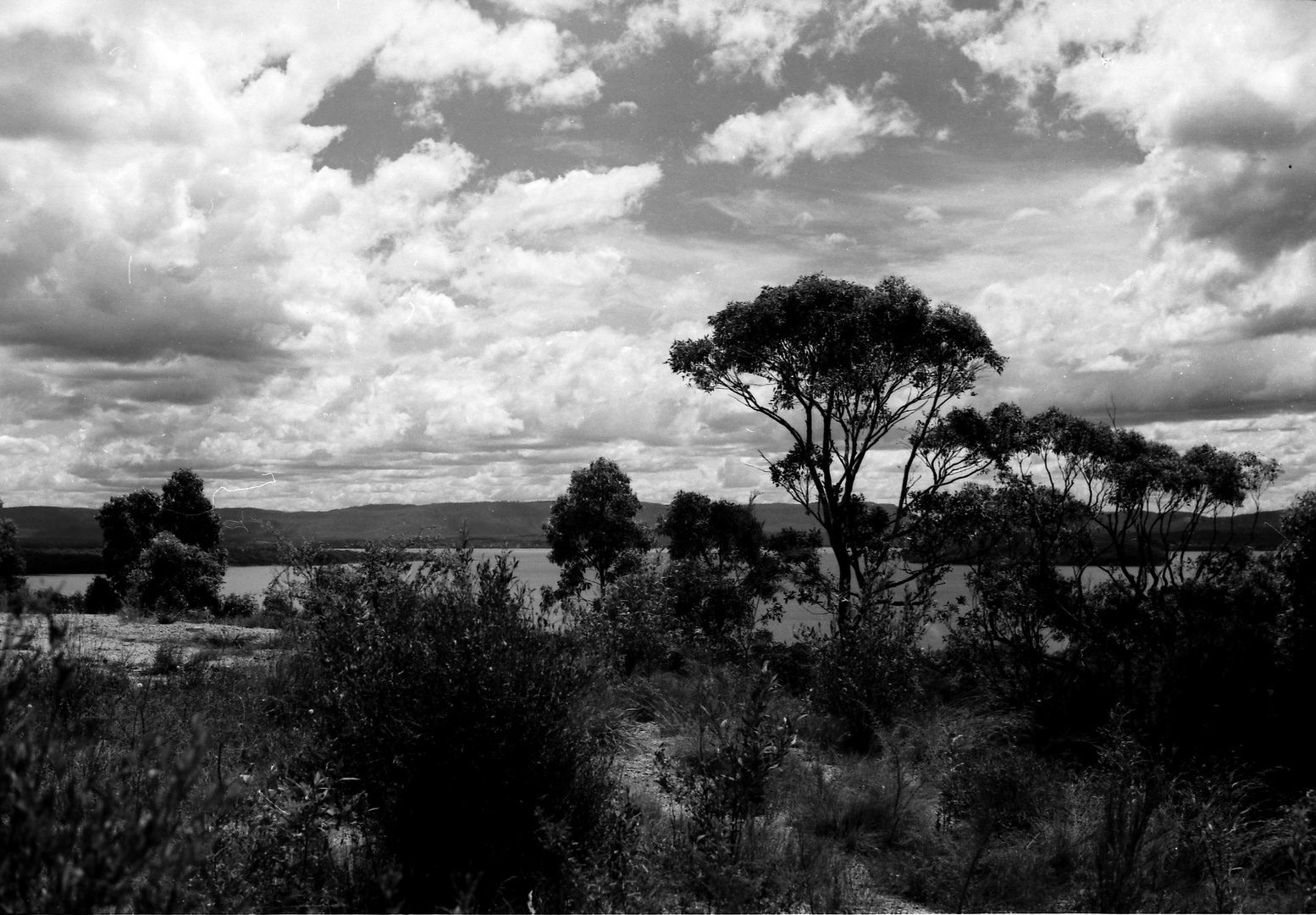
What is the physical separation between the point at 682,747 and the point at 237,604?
26079 mm

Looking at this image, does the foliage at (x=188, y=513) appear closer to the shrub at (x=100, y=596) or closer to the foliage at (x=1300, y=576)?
the shrub at (x=100, y=596)

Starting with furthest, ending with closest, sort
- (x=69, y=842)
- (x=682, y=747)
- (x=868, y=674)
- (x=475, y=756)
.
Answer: (x=868, y=674) → (x=682, y=747) → (x=475, y=756) → (x=69, y=842)

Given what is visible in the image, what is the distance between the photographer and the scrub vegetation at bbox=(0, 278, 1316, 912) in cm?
451

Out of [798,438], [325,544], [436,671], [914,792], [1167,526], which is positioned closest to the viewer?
[436,671]

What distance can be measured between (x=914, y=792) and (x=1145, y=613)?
37.0ft

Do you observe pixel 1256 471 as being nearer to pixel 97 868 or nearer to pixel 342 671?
pixel 342 671

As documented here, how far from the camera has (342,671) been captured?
5699 mm

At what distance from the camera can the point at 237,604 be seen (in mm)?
30188

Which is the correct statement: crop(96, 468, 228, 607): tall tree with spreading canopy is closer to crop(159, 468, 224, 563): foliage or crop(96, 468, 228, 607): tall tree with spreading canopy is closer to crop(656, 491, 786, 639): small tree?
crop(159, 468, 224, 563): foliage

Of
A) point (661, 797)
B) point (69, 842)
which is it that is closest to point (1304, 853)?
point (661, 797)

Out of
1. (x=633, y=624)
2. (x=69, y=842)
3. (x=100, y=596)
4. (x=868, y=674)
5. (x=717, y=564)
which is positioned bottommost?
(x=100, y=596)

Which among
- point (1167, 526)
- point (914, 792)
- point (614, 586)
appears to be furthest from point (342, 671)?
point (1167, 526)

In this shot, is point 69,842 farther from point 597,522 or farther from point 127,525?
point 127,525

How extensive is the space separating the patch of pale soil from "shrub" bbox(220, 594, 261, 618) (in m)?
11.2
